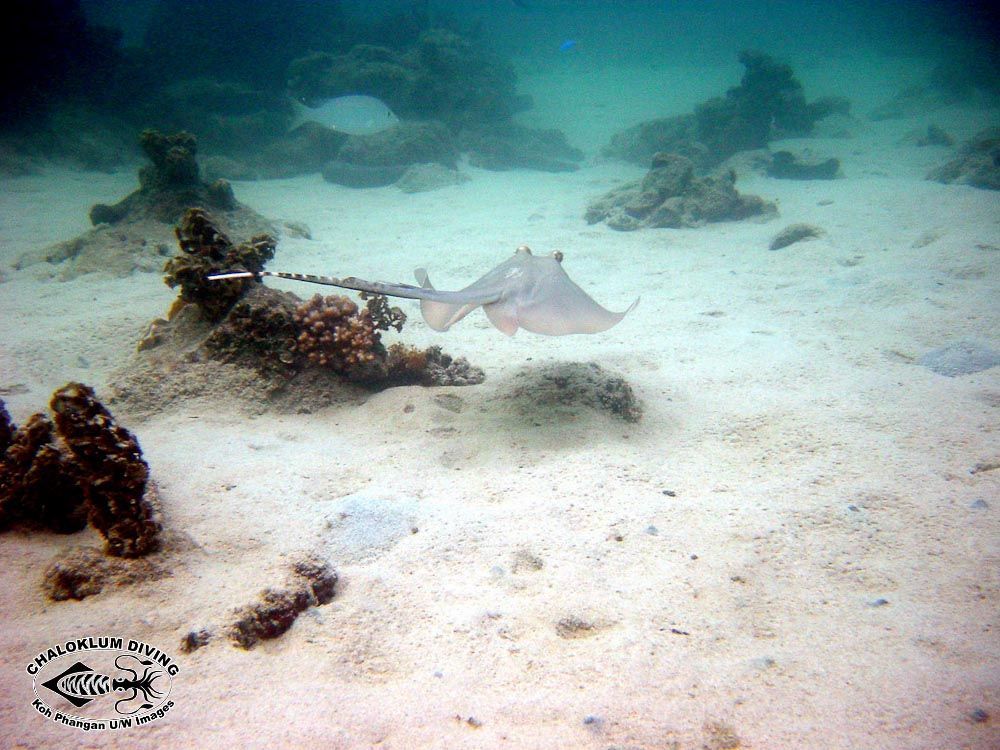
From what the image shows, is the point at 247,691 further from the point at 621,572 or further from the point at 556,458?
the point at 556,458

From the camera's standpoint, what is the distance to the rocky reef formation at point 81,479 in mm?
2635

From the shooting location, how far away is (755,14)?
6862 cm

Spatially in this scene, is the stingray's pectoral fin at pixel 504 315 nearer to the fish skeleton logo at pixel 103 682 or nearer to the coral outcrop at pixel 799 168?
the fish skeleton logo at pixel 103 682

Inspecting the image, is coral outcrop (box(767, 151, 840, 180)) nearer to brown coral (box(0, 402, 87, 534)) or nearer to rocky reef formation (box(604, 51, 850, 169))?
rocky reef formation (box(604, 51, 850, 169))

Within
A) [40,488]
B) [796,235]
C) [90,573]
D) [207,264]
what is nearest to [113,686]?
[90,573]

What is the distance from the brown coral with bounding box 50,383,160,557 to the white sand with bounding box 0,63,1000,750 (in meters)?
0.31

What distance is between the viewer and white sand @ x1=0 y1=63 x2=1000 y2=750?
2.04 m

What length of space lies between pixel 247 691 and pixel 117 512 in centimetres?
137

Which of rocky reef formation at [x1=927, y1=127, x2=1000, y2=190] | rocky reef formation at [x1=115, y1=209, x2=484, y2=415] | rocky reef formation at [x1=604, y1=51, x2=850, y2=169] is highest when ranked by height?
rocky reef formation at [x1=604, y1=51, x2=850, y2=169]

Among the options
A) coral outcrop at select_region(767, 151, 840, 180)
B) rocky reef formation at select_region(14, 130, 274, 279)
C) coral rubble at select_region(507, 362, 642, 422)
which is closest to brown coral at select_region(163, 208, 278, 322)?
coral rubble at select_region(507, 362, 642, 422)

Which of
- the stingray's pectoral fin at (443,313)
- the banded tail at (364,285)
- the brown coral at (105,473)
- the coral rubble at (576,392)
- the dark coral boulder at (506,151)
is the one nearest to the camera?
the brown coral at (105,473)

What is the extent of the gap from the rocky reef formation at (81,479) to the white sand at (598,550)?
0.64ft

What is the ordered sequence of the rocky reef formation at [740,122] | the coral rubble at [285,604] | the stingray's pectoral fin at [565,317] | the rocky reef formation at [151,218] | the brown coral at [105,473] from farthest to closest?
the rocky reef formation at [740,122]
the rocky reef formation at [151,218]
the stingray's pectoral fin at [565,317]
the brown coral at [105,473]
the coral rubble at [285,604]

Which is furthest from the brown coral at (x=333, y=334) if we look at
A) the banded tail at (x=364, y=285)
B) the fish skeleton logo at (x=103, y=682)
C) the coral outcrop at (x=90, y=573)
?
the fish skeleton logo at (x=103, y=682)
